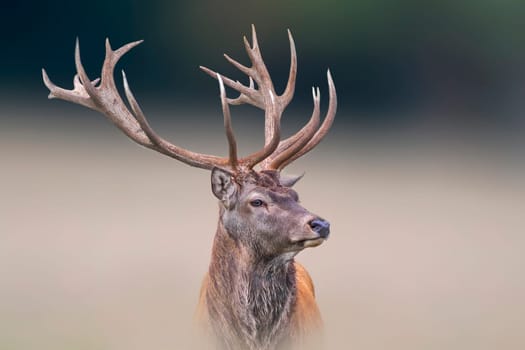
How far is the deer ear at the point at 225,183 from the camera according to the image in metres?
4.46

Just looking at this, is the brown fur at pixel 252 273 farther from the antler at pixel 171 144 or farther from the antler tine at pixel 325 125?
the antler tine at pixel 325 125

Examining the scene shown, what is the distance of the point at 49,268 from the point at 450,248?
354 cm

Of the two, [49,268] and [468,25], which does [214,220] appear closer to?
[49,268]

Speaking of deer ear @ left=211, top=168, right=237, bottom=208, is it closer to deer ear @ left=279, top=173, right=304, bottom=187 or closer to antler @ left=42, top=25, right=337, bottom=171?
antler @ left=42, top=25, right=337, bottom=171

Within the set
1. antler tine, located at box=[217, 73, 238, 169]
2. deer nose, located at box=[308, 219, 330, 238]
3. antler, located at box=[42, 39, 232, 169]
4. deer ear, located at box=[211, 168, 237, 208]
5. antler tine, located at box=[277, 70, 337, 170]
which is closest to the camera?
deer nose, located at box=[308, 219, 330, 238]

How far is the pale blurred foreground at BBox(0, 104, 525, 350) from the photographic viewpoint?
4887mm

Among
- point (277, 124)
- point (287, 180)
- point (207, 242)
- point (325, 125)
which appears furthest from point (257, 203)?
point (207, 242)

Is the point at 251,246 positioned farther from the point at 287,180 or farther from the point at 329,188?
the point at 329,188

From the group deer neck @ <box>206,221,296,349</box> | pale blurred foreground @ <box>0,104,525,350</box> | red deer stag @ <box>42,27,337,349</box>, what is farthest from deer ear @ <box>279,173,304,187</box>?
pale blurred foreground @ <box>0,104,525,350</box>

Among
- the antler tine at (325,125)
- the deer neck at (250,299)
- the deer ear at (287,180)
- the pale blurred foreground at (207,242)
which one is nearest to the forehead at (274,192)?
the deer ear at (287,180)

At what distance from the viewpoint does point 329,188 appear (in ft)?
34.1

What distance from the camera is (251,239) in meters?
4.39

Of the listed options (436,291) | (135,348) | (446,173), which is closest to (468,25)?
(446,173)

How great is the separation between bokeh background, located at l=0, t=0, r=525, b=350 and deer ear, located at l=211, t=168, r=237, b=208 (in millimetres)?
630
